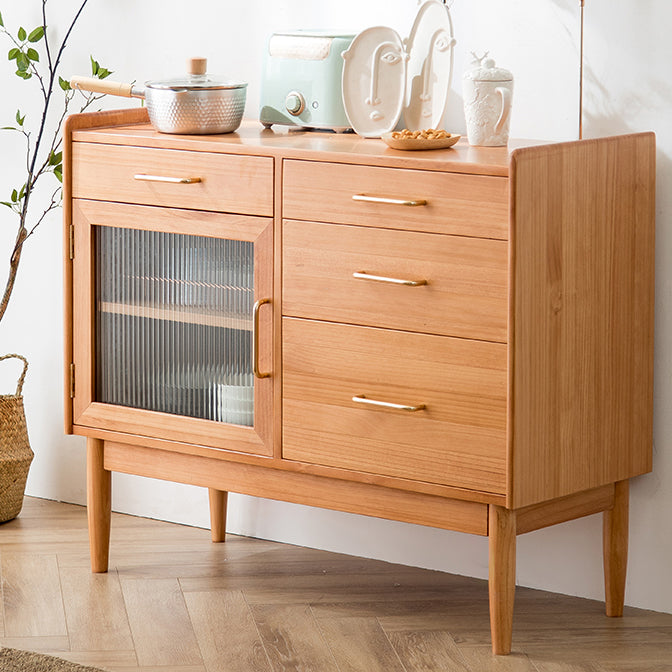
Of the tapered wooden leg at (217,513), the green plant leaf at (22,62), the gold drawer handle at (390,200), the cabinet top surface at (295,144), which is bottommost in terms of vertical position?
the tapered wooden leg at (217,513)

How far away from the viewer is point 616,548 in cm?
262

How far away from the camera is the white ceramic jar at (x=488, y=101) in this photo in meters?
2.50

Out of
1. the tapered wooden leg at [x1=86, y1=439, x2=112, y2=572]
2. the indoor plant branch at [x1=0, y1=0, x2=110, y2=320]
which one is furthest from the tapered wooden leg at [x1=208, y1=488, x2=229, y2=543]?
the indoor plant branch at [x1=0, y1=0, x2=110, y2=320]

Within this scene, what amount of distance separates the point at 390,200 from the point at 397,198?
2 centimetres

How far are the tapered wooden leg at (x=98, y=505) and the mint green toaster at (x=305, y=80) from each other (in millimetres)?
791

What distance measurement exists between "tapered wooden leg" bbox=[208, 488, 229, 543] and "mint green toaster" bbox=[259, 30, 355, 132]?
0.88 metres

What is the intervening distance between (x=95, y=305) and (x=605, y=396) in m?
1.05

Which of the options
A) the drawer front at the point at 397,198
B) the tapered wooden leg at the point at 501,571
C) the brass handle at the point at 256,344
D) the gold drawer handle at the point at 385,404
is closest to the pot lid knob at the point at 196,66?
the drawer front at the point at 397,198

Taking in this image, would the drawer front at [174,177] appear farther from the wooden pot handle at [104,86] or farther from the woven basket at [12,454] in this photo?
the woven basket at [12,454]

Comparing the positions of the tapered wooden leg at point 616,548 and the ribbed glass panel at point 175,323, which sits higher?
the ribbed glass panel at point 175,323

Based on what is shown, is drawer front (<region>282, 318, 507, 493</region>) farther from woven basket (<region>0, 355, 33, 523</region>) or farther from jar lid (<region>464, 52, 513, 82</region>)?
woven basket (<region>0, 355, 33, 523</region>)

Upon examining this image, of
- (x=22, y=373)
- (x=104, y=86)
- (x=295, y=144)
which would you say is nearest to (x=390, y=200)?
(x=295, y=144)

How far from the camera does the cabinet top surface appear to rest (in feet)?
7.63

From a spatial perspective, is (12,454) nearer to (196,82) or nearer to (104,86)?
(104,86)
